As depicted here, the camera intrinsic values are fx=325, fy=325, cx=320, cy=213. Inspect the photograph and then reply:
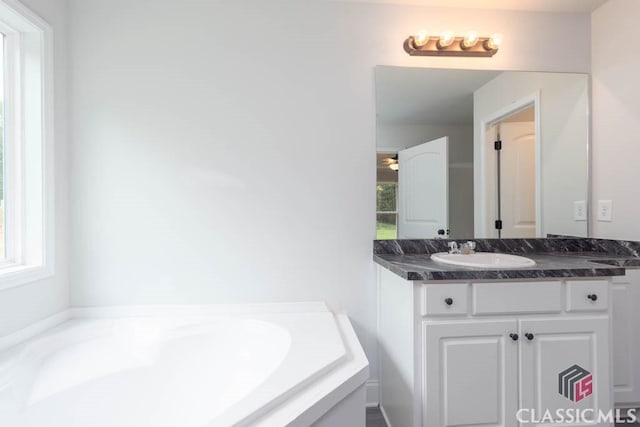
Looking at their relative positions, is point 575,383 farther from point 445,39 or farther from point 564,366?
point 445,39

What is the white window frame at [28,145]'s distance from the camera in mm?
1638

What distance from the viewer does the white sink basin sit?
1608mm

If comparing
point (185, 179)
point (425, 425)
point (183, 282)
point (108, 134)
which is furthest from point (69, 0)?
point (425, 425)

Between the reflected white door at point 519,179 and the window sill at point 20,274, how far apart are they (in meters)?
2.63

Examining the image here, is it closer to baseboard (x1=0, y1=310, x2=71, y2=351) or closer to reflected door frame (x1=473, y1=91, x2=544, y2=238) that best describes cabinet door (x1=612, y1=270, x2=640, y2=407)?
reflected door frame (x1=473, y1=91, x2=544, y2=238)

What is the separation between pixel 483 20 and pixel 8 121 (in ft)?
8.98

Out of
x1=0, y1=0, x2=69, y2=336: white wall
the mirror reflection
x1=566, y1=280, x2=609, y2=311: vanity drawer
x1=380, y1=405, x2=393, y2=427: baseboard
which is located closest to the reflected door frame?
the mirror reflection

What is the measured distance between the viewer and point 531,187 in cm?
209

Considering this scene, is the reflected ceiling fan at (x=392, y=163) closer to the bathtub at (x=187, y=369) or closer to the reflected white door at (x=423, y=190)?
the reflected white door at (x=423, y=190)

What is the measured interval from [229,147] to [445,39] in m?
1.45

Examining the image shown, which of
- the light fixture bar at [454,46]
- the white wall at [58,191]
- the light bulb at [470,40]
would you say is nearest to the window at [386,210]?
the light fixture bar at [454,46]

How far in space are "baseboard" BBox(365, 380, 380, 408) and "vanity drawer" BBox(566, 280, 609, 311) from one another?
113 centimetres

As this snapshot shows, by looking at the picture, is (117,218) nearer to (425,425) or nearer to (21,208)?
(21,208)

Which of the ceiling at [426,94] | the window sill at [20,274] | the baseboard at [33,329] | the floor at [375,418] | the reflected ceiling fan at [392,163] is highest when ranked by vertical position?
the ceiling at [426,94]
